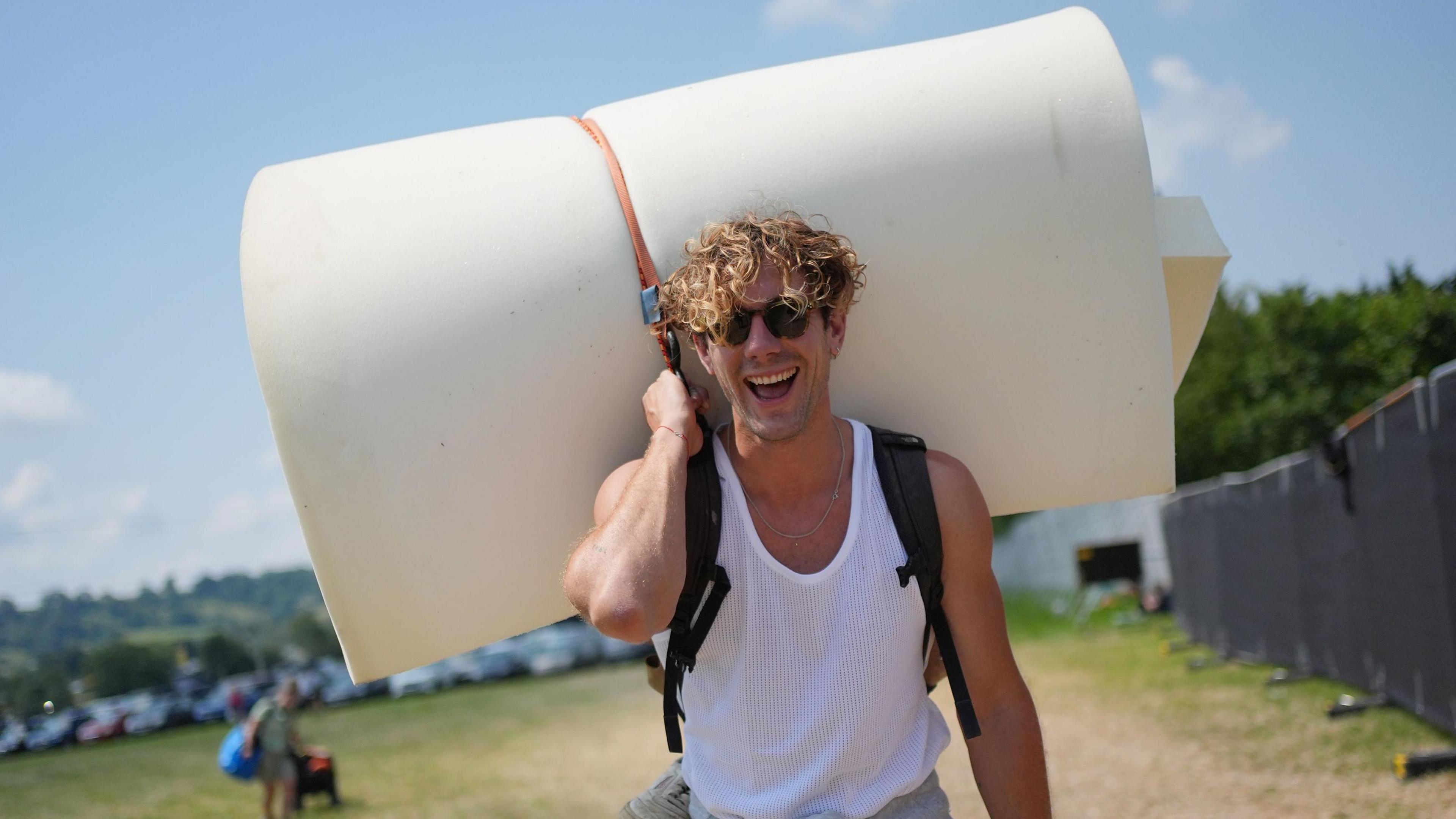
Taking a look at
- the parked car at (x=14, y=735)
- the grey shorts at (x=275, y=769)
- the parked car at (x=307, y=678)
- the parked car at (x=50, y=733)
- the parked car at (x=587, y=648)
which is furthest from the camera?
the parked car at (x=587, y=648)

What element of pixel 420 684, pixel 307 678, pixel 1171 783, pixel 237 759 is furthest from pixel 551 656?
pixel 1171 783

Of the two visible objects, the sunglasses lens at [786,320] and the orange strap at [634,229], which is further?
the orange strap at [634,229]

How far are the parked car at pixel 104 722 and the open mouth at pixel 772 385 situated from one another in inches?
1379

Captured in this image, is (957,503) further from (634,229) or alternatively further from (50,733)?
(50,733)

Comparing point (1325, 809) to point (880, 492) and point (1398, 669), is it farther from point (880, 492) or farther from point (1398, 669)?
point (880, 492)

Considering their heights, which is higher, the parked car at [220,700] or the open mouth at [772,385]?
the open mouth at [772,385]

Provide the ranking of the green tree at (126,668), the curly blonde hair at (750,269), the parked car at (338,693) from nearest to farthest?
the curly blonde hair at (750,269), the green tree at (126,668), the parked car at (338,693)

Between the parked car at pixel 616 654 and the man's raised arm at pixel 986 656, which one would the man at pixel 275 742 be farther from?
the parked car at pixel 616 654

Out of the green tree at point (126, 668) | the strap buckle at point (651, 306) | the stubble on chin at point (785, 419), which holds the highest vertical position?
the strap buckle at point (651, 306)

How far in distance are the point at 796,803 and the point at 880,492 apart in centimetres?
67

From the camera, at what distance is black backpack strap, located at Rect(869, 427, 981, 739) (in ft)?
7.89

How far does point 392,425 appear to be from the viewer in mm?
2480

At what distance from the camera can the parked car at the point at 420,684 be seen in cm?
3753

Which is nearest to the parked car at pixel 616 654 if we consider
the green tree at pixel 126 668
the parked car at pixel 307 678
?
the parked car at pixel 307 678
